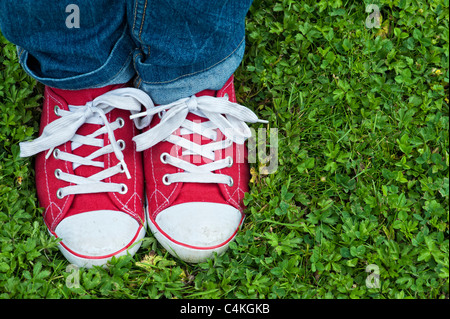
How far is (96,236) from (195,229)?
42 cm

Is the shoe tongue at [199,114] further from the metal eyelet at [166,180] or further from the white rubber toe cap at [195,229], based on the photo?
the white rubber toe cap at [195,229]

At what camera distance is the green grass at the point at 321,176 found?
1.86m

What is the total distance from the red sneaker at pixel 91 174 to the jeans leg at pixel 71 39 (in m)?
0.14

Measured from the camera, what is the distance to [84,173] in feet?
6.59

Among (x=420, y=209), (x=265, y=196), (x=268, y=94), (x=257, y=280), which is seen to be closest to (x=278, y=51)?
(x=268, y=94)

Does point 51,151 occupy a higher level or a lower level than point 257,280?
higher

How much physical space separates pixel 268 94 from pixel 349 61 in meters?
0.46

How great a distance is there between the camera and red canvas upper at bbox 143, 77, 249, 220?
1.98 m

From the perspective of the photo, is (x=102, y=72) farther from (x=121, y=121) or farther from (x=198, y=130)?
(x=198, y=130)

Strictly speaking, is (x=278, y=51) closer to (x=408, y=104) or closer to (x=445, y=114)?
(x=408, y=104)

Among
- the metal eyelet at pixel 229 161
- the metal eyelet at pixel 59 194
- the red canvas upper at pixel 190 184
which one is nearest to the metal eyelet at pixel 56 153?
the metal eyelet at pixel 59 194

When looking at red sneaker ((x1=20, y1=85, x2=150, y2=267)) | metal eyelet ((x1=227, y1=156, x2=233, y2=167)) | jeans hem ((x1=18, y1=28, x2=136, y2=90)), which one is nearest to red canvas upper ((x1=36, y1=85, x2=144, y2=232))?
red sneaker ((x1=20, y1=85, x2=150, y2=267))

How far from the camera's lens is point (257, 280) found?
185 cm

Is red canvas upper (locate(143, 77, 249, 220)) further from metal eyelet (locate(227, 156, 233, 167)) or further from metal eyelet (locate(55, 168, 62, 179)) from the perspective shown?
metal eyelet (locate(55, 168, 62, 179))
